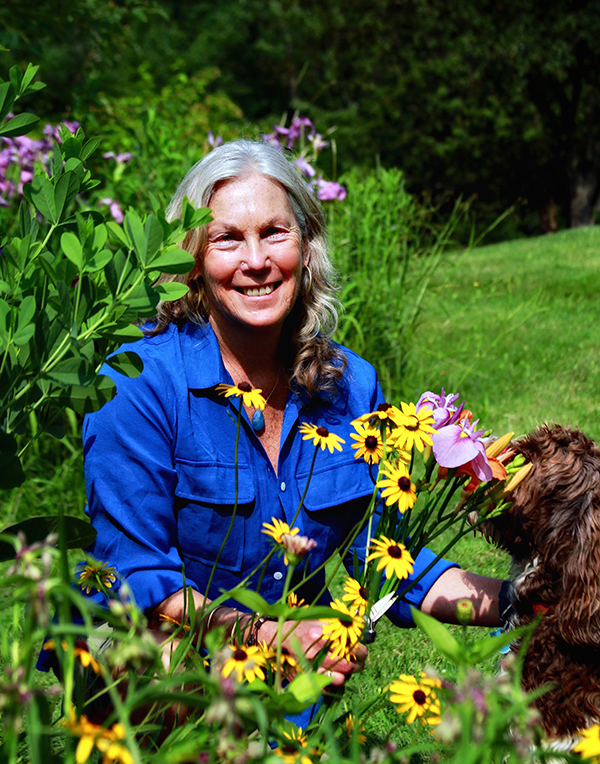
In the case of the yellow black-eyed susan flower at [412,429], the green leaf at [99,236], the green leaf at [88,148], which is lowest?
the yellow black-eyed susan flower at [412,429]

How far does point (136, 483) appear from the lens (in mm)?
1983

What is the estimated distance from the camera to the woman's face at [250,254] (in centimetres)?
221

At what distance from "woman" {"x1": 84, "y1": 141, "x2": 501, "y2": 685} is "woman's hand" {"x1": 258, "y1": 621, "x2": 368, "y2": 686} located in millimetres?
325

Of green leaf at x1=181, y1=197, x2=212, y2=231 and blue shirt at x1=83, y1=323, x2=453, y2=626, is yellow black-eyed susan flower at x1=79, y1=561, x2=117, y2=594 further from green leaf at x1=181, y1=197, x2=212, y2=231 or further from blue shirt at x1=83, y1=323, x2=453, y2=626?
green leaf at x1=181, y1=197, x2=212, y2=231

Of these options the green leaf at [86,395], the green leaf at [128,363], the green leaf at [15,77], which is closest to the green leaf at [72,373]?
the green leaf at [86,395]

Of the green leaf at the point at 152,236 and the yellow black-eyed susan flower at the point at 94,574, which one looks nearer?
the green leaf at the point at 152,236

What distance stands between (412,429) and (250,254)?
1004 millimetres

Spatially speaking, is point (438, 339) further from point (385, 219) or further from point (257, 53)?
point (257, 53)

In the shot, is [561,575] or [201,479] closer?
[561,575]

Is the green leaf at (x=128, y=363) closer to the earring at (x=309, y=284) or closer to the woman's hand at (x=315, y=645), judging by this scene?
the woman's hand at (x=315, y=645)

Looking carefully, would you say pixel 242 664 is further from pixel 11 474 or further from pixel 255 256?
pixel 255 256

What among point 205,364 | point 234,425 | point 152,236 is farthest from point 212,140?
point 152,236

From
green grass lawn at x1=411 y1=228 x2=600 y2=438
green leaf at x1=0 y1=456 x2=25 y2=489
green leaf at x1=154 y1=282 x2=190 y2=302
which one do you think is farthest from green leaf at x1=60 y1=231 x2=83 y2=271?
green grass lawn at x1=411 y1=228 x2=600 y2=438

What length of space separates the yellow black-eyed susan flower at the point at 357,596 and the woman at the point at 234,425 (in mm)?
569
